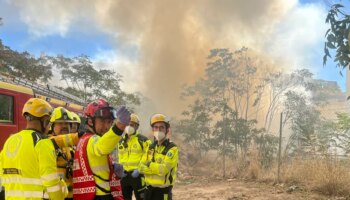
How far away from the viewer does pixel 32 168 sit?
2752mm

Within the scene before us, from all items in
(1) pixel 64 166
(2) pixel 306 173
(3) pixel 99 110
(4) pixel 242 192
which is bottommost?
(4) pixel 242 192

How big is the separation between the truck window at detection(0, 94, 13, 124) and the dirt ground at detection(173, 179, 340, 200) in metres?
4.26

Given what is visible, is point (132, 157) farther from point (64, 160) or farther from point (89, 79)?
point (89, 79)

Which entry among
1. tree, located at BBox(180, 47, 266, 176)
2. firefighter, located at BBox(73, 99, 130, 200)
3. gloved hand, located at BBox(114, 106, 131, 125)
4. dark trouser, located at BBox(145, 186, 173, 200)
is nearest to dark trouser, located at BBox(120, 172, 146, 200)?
dark trouser, located at BBox(145, 186, 173, 200)

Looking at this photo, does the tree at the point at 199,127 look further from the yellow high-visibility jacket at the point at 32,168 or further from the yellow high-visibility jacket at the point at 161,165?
the yellow high-visibility jacket at the point at 32,168

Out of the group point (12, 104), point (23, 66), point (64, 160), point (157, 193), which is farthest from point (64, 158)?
point (23, 66)

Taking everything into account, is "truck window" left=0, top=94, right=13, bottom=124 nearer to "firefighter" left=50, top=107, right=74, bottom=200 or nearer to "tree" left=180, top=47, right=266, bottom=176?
"firefighter" left=50, top=107, right=74, bottom=200

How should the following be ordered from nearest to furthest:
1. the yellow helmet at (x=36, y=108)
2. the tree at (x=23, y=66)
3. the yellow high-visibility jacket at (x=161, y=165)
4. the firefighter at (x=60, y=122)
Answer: the yellow helmet at (x=36, y=108) → the firefighter at (x=60, y=122) → the yellow high-visibility jacket at (x=161, y=165) → the tree at (x=23, y=66)

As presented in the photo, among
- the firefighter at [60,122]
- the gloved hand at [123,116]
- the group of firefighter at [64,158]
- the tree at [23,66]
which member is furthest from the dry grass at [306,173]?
the tree at [23,66]

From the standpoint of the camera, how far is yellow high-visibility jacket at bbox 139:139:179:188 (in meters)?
4.59

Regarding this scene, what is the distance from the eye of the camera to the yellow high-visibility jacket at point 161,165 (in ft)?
15.1

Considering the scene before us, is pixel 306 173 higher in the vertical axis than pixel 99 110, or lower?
lower

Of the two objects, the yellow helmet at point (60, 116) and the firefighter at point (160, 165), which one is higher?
the yellow helmet at point (60, 116)

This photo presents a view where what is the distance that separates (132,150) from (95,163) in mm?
2959
